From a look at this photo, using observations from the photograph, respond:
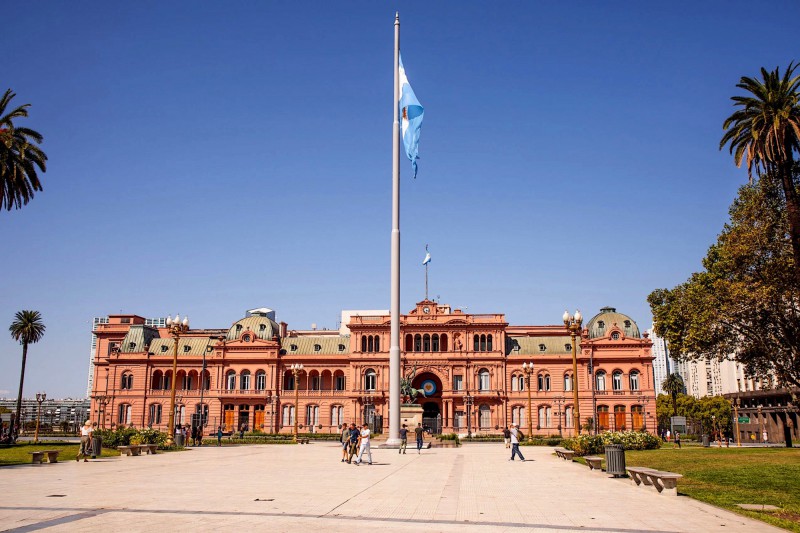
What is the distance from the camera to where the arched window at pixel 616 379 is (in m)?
82.9

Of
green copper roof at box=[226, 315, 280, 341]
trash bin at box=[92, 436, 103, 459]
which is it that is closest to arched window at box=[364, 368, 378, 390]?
green copper roof at box=[226, 315, 280, 341]

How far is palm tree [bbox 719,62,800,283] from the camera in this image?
118 feet

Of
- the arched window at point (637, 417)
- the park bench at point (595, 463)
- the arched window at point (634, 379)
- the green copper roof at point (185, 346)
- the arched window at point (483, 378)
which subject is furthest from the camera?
the green copper roof at point (185, 346)

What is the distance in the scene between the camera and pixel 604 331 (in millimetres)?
85125

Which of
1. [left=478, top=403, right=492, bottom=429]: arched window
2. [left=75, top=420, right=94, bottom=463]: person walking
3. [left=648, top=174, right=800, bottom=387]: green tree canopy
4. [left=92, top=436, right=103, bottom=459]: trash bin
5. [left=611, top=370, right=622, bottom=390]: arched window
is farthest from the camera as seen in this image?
[left=611, top=370, right=622, bottom=390]: arched window

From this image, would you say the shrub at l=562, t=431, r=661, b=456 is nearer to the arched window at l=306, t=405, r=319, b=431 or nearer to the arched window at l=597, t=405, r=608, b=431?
the arched window at l=597, t=405, r=608, b=431

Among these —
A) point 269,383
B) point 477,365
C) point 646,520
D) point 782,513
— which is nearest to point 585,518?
point 646,520

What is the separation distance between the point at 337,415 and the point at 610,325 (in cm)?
3545

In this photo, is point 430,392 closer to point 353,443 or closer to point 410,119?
point 410,119

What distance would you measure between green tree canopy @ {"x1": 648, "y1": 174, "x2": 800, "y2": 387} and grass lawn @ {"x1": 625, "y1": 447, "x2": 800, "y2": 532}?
861 centimetres

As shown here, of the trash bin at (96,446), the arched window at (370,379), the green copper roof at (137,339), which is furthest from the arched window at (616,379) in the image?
the trash bin at (96,446)

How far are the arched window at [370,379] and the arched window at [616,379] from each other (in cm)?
2874

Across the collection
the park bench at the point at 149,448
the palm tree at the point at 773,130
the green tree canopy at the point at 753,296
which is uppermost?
the palm tree at the point at 773,130

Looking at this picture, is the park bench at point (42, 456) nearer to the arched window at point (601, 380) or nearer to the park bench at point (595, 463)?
the park bench at point (595, 463)
